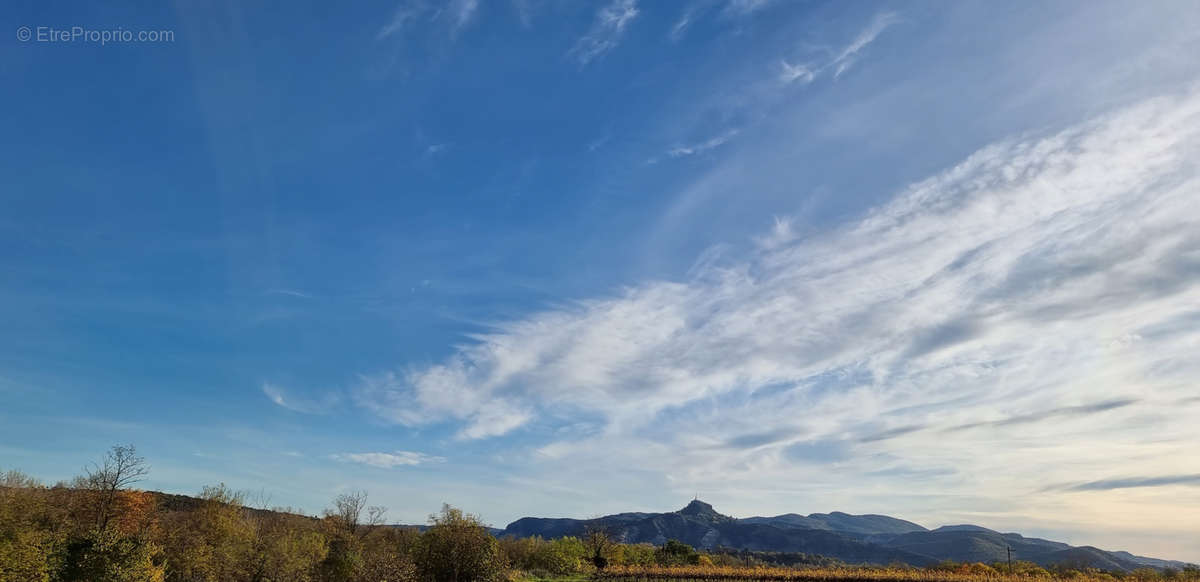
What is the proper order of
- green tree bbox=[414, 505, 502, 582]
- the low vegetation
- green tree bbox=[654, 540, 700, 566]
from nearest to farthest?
the low vegetation < green tree bbox=[414, 505, 502, 582] < green tree bbox=[654, 540, 700, 566]

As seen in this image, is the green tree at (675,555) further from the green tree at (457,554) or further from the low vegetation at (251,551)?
the green tree at (457,554)

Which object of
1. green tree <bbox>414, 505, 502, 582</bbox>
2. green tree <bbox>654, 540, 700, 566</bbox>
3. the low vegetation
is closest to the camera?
the low vegetation

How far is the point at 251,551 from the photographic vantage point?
4078cm

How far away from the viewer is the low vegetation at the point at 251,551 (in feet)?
101

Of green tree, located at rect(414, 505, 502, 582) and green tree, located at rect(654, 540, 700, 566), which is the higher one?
green tree, located at rect(414, 505, 502, 582)

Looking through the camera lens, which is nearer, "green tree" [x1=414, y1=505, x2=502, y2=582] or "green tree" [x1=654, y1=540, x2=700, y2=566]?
"green tree" [x1=414, y1=505, x2=502, y2=582]

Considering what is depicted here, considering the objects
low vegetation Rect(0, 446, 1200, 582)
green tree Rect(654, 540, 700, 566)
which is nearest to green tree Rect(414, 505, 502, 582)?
low vegetation Rect(0, 446, 1200, 582)

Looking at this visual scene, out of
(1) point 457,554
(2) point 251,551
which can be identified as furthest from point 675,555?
(2) point 251,551

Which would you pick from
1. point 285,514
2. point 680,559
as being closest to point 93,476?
point 285,514

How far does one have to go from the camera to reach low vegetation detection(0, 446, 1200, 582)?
30.8m

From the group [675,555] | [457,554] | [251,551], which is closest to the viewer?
[251,551]

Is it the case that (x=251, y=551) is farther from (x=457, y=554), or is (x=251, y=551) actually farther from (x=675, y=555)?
(x=675, y=555)

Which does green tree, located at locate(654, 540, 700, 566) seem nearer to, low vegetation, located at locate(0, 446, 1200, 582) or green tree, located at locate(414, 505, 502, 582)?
low vegetation, located at locate(0, 446, 1200, 582)

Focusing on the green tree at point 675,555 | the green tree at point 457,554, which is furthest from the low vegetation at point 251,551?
the green tree at point 675,555
